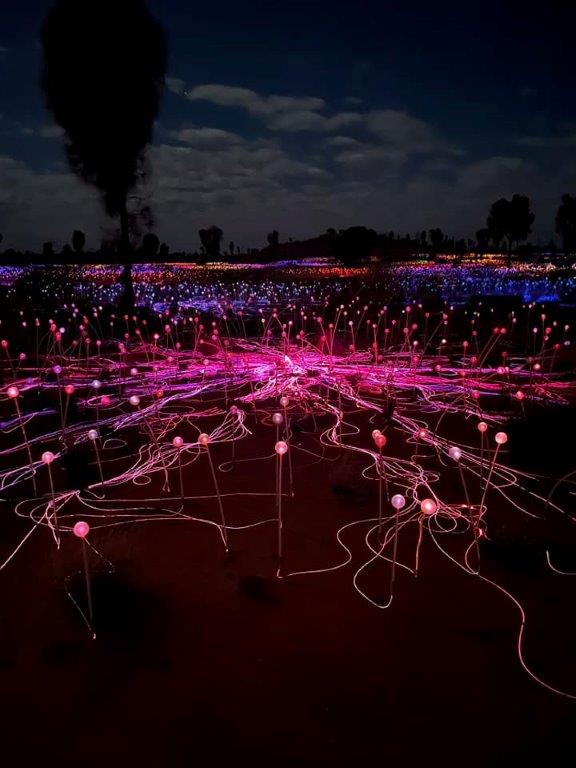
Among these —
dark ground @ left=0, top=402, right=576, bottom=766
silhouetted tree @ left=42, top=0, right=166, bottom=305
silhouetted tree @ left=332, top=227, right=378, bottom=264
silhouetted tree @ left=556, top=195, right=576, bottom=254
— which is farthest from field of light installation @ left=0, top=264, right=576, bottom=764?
silhouetted tree @ left=556, top=195, right=576, bottom=254

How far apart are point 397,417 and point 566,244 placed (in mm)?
39278

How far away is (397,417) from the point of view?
5.80 m

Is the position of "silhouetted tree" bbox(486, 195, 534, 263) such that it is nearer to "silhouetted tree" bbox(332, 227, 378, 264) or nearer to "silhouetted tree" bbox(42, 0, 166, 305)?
"silhouetted tree" bbox(332, 227, 378, 264)

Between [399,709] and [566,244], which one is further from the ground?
[566,244]

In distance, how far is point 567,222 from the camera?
3947 cm

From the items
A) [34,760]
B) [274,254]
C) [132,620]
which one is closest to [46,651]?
[132,620]

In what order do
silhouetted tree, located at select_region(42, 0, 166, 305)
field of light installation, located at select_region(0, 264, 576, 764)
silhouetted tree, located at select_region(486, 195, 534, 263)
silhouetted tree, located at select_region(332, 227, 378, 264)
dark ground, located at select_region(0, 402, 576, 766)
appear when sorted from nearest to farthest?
dark ground, located at select_region(0, 402, 576, 766)
field of light installation, located at select_region(0, 264, 576, 764)
silhouetted tree, located at select_region(42, 0, 166, 305)
silhouetted tree, located at select_region(332, 227, 378, 264)
silhouetted tree, located at select_region(486, 195, 534, 263)

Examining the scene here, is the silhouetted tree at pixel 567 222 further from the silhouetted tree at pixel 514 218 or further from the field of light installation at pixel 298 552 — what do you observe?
the field of light installation at pixel 298 552

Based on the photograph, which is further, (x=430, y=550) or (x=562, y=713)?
(x=430, y=550)

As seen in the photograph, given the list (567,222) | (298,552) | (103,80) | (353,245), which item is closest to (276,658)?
(298,552)

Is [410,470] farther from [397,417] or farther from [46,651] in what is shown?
[46,651]

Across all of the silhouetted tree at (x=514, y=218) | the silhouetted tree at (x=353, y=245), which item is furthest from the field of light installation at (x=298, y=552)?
the silhouetted tree at (x=514, y=218)

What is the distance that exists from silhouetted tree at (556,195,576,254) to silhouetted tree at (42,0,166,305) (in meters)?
35.3

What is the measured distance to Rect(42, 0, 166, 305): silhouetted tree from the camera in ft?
33.0
